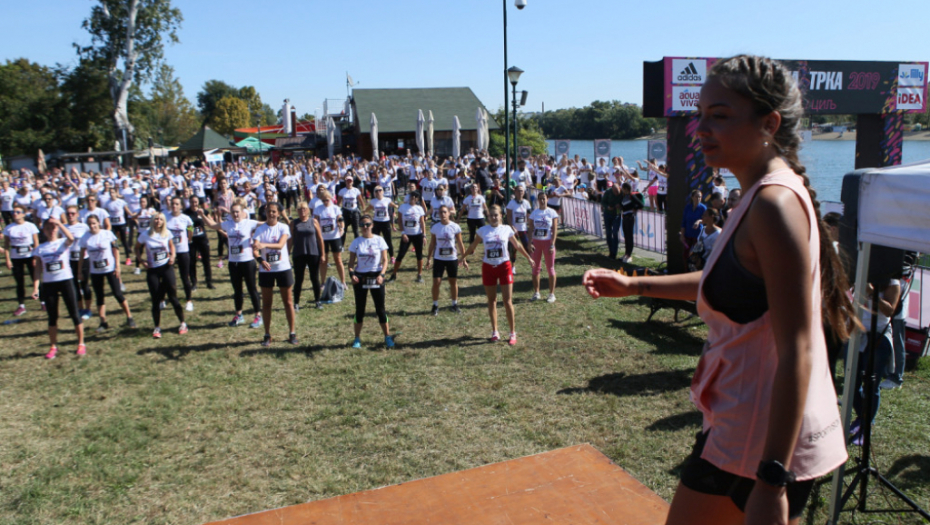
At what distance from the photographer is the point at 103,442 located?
5.86m

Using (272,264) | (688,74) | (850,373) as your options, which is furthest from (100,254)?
(850,373)

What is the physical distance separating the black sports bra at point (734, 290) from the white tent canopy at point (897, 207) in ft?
7.91

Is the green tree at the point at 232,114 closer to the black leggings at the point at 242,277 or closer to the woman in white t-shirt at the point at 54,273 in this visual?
the black leggings at the point at 242,277

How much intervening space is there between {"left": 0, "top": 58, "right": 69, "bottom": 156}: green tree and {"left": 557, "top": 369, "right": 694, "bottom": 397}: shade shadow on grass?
2175 inches

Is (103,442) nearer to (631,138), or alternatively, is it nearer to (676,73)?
(676,73)

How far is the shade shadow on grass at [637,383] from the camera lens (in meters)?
6.65

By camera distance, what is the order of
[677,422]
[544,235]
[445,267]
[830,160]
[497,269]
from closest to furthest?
[677,422] → [497,269] → [445,267] → [544,235] → [830,160]

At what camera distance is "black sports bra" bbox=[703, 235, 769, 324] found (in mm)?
1375

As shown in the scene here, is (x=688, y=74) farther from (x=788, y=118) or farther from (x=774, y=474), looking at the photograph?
(x=774, y=474)

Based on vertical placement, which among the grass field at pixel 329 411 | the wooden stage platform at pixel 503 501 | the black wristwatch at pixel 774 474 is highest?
the black wristwatch at pixel 774 474

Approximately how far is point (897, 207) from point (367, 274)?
6447mm

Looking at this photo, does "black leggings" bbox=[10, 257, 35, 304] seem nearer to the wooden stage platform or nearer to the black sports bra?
the wooden stage platform

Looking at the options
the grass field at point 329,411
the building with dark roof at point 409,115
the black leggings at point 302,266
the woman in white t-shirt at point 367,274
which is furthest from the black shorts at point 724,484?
the building with dark roof at point 409,115

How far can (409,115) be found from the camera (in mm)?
47688
